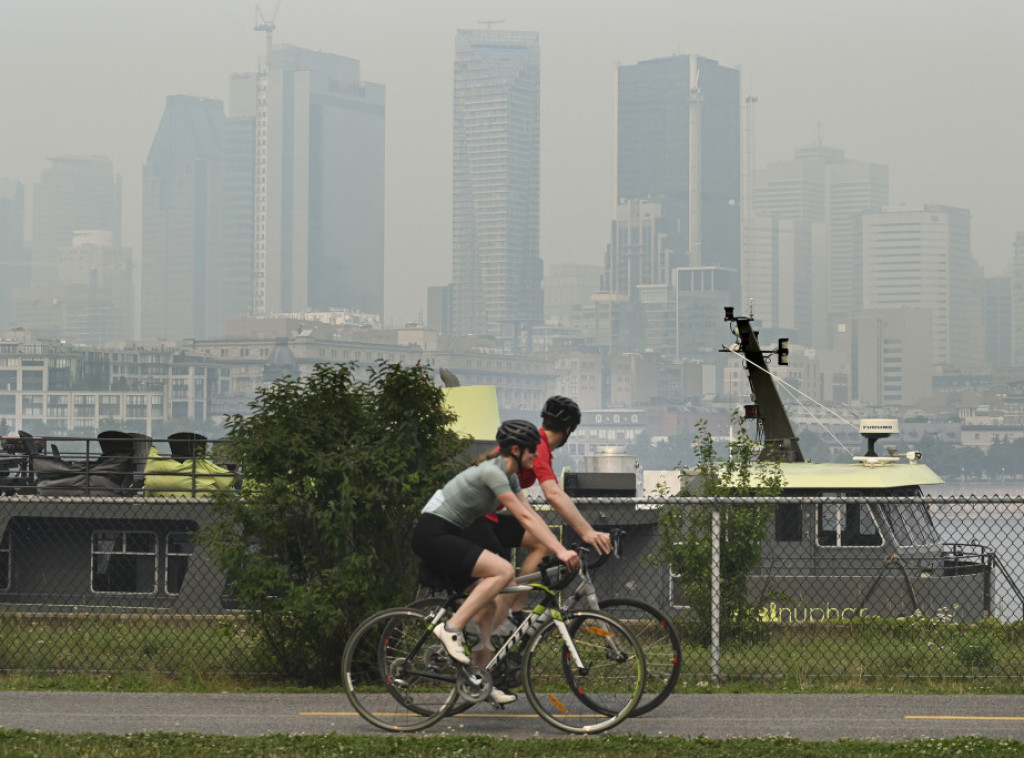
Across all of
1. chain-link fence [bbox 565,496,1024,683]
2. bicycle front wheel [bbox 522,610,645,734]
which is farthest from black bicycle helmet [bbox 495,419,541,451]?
chain-link fence [bbox 565,496,1024,683]

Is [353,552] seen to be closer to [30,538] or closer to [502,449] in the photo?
[502,449]

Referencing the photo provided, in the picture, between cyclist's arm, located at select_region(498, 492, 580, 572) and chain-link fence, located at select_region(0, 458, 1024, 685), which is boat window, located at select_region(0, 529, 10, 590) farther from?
cyclist's arm, located at select_region(498, 492, 580, 572)

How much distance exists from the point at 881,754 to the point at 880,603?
397 inches

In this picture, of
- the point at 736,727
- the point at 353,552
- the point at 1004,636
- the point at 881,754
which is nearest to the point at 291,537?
the point at 353,552

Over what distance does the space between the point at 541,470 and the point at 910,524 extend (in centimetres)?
1016

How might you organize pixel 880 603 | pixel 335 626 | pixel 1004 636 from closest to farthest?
pixel 335 626 → pixel 1004 636 → pixel 880 603

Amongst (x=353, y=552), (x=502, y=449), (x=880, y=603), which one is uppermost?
(x=502, y=449)

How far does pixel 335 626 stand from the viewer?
1030 centimetres

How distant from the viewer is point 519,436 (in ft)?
28.9

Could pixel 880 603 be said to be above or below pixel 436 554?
below

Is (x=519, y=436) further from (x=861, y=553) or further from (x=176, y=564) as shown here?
(x=176, y=564)

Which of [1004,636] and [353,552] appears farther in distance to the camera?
[1004,636]

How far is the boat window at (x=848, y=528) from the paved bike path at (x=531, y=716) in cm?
748

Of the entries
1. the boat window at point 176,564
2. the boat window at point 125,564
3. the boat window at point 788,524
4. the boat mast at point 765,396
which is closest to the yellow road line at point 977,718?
the boat window at point 788,524
